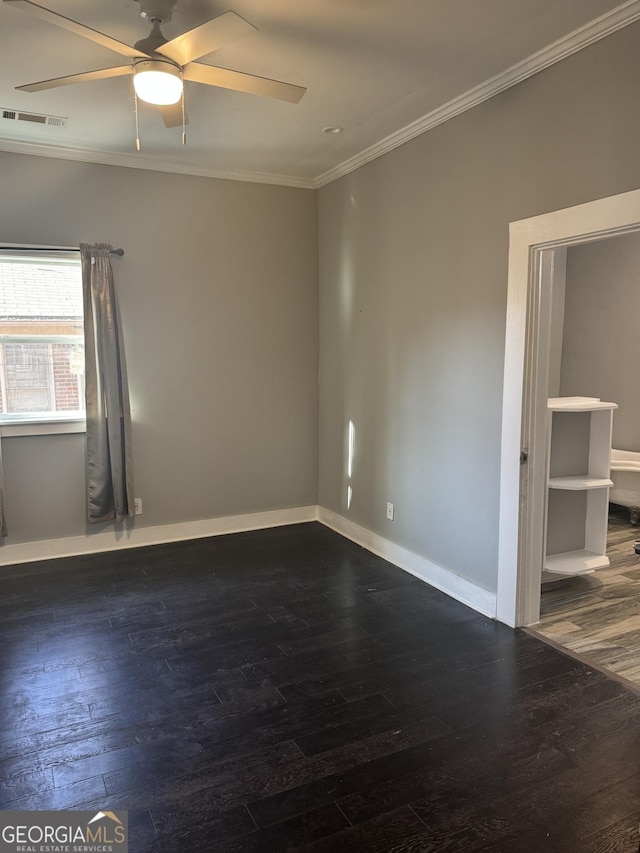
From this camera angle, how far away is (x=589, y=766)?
2.09 meters

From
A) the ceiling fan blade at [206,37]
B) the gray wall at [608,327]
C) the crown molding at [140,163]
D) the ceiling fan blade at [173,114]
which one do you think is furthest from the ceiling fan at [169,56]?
the gray wall at [608,327]

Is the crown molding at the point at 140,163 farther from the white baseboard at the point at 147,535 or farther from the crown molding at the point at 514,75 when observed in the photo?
the white baseboard at the point at 147,535

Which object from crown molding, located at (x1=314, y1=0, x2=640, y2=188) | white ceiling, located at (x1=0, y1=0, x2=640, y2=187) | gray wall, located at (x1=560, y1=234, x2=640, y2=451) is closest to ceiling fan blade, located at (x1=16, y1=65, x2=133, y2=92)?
white ceiling, located at (x1=0, y1=0, x2=640, y2=187)

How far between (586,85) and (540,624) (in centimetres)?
257

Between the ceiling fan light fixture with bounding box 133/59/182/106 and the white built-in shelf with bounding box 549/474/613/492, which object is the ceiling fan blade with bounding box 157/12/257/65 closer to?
the ceiling fan light fixture with bounding box 133/59/182/106

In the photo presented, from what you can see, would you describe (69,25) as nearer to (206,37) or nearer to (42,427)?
(206,37)

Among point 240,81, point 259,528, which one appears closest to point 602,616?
point 259,528

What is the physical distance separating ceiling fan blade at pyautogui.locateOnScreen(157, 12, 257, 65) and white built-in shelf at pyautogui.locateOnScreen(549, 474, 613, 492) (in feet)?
8.84

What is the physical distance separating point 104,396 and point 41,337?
0.57 m

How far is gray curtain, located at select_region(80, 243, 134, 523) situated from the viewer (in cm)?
404

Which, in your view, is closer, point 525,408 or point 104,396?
point 525,408

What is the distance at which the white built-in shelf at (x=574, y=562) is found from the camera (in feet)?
11.3

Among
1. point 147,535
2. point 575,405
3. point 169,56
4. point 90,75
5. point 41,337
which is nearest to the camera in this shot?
point 169,56

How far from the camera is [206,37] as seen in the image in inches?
83.3
